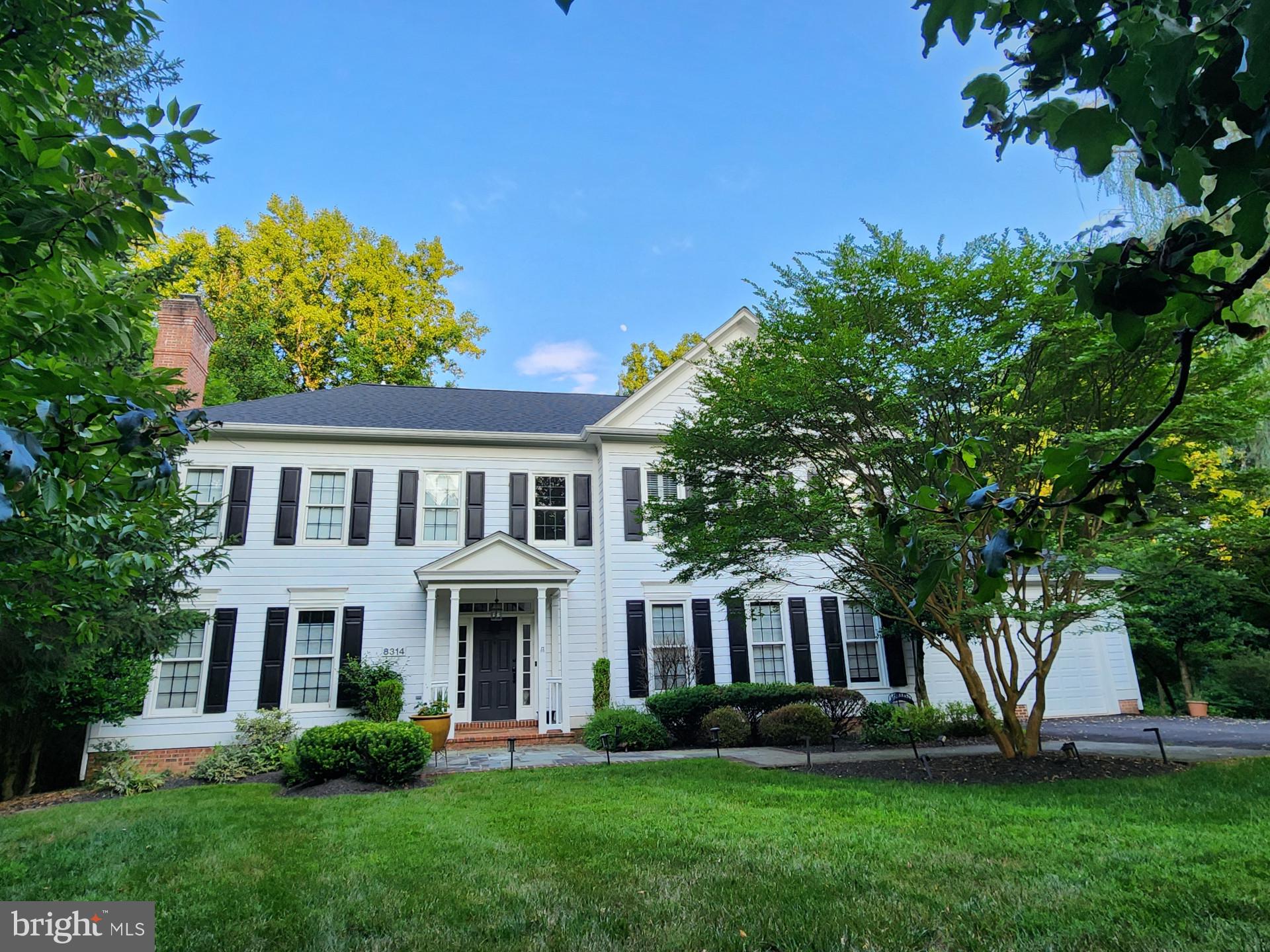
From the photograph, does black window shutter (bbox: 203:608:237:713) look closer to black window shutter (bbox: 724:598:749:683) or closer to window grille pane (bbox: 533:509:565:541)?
window grille pane (bbox: 533:509:565:541)

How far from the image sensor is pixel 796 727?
12906 millimetres

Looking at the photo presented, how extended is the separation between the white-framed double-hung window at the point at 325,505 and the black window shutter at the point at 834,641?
10.8 metres

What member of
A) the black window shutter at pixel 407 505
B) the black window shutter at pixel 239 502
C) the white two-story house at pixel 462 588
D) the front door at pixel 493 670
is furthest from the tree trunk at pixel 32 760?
the front door at pixel 493 670

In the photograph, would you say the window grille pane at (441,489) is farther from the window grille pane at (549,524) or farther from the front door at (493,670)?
the front door at (493,670)

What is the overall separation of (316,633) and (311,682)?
0.94 metres

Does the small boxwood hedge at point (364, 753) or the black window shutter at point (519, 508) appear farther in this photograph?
the black window shutter at point (519, 508)

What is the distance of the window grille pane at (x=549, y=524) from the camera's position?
15.9 metres

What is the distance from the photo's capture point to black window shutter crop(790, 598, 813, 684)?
50.6 ft

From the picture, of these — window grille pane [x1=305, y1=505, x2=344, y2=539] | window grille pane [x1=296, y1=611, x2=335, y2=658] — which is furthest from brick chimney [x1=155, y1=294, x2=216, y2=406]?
window grille pane [x1=296, y1=611, x2=335, y2=658]

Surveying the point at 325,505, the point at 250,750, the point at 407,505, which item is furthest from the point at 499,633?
the point at 250,750

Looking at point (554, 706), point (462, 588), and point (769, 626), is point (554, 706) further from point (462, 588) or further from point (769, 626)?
point (769, 626)

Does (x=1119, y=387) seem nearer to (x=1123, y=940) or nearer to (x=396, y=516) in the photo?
(x=1123, y=940)

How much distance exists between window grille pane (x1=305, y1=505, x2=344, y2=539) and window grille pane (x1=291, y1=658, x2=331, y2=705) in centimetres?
256

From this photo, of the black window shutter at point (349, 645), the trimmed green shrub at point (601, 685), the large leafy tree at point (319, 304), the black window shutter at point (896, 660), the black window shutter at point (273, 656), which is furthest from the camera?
the large leafy tree at point (319, 304)
